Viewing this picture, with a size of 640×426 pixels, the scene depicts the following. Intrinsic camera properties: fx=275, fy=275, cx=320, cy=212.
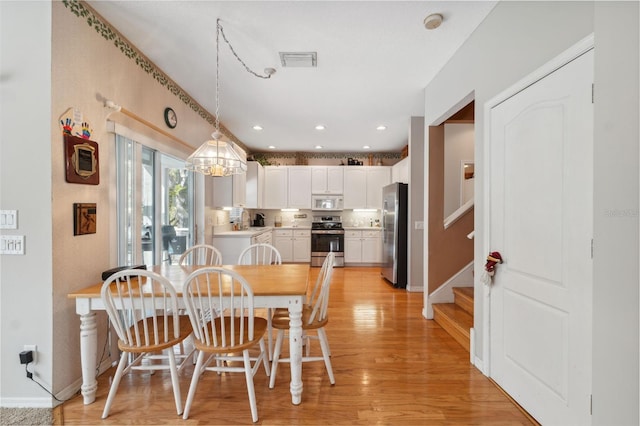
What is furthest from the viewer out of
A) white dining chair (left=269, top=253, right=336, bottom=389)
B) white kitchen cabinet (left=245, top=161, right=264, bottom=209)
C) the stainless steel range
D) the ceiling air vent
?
the stainless steel range

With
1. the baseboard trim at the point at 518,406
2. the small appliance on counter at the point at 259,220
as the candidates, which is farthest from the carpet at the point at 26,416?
the small appliance on counter at the point at 259,220

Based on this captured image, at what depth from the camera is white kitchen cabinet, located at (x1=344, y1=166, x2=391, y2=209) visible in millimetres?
6398

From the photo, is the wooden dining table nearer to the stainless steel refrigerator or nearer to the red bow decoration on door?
the red bow decoration on door

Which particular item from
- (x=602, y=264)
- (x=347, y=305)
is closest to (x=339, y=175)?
(x=347, y=305)

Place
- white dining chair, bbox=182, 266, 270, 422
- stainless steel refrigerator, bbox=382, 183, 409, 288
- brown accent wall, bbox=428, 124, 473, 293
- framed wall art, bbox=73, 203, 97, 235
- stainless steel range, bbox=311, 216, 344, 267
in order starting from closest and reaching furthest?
white dining chair, bbox=182, 266, 270, 422 < framed wall art, bbox=73, 203, 97, 235 < brown accent wall, bbox=428, 124, 473, 293 < stainless steel refrigerator, bbox=382, 183, 409, 288 < stainless steel range, bbox=311, 216, 344, 267

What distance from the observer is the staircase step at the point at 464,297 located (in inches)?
115

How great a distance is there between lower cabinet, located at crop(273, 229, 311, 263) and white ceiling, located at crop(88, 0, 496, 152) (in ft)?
9.64

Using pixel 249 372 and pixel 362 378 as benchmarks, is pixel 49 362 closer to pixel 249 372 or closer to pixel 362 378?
pixel 249 372

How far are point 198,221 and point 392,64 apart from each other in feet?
10.6

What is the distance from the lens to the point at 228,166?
7.41 ft

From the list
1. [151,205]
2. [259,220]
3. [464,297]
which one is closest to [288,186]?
[259,220]

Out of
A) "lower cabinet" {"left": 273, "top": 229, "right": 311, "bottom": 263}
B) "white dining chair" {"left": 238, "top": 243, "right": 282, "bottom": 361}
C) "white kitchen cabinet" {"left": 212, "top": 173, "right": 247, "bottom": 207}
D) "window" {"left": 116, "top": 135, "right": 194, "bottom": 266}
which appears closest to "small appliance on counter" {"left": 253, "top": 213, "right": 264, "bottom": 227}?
"lower cabinet" {"left": 273, "top": 229, "right": 311, "bottom": 263}

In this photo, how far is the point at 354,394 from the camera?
6.36 ft

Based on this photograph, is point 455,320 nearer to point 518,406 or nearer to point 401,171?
point 518,406
